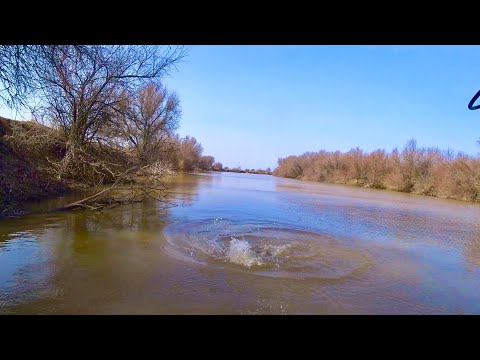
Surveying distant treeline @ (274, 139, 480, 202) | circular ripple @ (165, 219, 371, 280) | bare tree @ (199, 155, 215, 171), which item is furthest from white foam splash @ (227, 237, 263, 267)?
bare tree @ (199, 155, 215, 171)

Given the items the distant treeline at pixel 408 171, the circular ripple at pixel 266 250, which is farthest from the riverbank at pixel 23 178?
the distant treeline at pixel 408 171

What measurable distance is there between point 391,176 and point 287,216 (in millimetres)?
35861

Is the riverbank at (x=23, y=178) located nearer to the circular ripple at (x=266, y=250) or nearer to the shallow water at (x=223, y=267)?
the shallow water at (x=223, y=267)

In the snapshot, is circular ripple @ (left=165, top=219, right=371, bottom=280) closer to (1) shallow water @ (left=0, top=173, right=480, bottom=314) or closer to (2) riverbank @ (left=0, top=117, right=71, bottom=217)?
(1) shallow water @ (left=0, top=173, right=480, bottom=314)

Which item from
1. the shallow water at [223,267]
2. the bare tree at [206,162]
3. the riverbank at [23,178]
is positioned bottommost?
the shallow water at [223,267]

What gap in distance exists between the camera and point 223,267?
6.16 m

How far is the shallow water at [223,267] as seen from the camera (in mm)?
4555

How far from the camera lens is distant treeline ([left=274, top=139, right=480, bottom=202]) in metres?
32.8

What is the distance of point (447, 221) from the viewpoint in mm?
15375

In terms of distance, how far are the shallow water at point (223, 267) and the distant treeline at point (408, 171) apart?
2692cm

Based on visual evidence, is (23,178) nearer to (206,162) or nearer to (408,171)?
(408,171)

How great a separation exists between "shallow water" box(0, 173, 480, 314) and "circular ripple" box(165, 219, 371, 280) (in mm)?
27

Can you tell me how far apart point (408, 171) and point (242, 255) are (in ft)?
138
